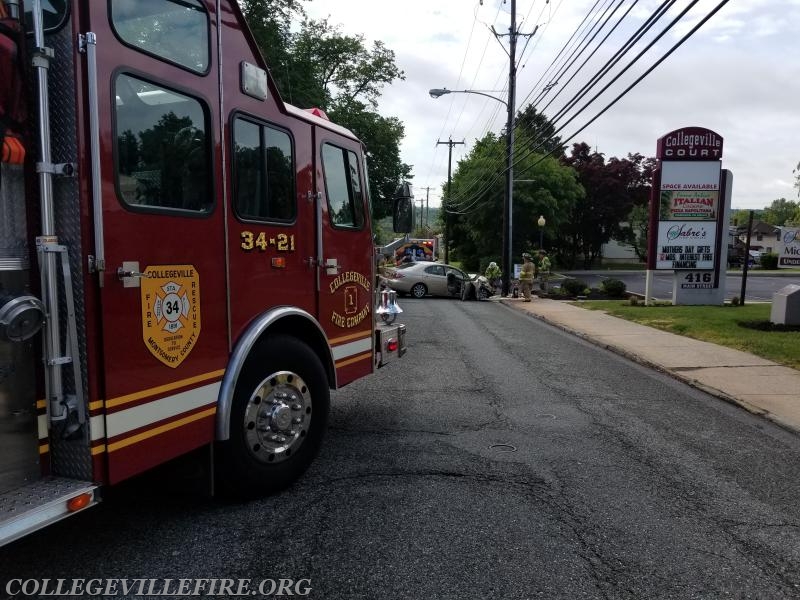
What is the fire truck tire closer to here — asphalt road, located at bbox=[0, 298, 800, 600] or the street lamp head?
asphalt road, located at bbox=[0, 298, 800, 600]

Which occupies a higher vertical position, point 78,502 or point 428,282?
point 78,502

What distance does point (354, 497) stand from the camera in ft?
13.2

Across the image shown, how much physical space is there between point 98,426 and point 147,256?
31.2 inches

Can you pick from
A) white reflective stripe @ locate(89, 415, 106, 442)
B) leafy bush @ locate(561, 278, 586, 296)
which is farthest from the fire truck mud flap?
leafy bush @ locate(561, 278, 586, 296)

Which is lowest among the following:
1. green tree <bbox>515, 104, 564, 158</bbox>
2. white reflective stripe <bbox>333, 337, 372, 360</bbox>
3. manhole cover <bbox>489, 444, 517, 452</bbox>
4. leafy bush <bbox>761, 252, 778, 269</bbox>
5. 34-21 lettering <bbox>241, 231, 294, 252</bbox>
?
manhole cover <bbox>489, 444, 517, 452</bbox>

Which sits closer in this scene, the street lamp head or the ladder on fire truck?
the ladder on fire truck

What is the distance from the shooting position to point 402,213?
19.3 ft

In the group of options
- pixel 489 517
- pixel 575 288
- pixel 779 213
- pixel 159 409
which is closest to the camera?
pixel 159 409

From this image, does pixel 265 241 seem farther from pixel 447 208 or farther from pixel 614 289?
pixel 447 208

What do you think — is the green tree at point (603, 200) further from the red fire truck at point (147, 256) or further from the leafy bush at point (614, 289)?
the red fire truck at point (147, 256)

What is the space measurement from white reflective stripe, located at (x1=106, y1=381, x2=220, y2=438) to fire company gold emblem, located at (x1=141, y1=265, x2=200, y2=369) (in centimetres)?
19

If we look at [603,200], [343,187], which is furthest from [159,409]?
[603,200]

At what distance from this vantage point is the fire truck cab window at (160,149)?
9.41 feet

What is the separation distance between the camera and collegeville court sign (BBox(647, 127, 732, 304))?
18.4m
